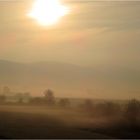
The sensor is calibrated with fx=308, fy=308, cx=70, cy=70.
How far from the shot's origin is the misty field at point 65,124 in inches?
87.1

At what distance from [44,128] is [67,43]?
644 millimetres

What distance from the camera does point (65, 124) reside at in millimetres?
2230

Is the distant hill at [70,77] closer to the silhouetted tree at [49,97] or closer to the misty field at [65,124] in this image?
the silhouetted tree at [49,97]

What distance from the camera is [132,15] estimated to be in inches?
88.7

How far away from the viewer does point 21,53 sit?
2.29m

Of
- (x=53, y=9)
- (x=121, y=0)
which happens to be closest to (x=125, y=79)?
(x=121, y=0)

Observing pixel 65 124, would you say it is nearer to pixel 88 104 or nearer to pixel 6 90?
pixel 88 104

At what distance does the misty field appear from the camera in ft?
7.26

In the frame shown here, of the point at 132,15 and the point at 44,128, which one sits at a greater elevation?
the point at 132,15

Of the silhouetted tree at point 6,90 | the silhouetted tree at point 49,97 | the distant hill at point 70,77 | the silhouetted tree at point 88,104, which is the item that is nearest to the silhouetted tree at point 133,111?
the distant hill at point 70,77

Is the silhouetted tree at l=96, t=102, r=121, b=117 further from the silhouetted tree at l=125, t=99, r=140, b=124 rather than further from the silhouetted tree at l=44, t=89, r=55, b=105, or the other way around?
the silhouetted tree at l=44, t=89, r=55, b=105

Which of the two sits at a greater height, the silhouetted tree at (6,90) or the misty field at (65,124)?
the silhouetted tree at (6,90)

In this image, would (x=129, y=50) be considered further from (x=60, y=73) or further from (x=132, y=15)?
(x=60, y=73)

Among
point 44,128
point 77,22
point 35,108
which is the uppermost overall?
point 77,22
